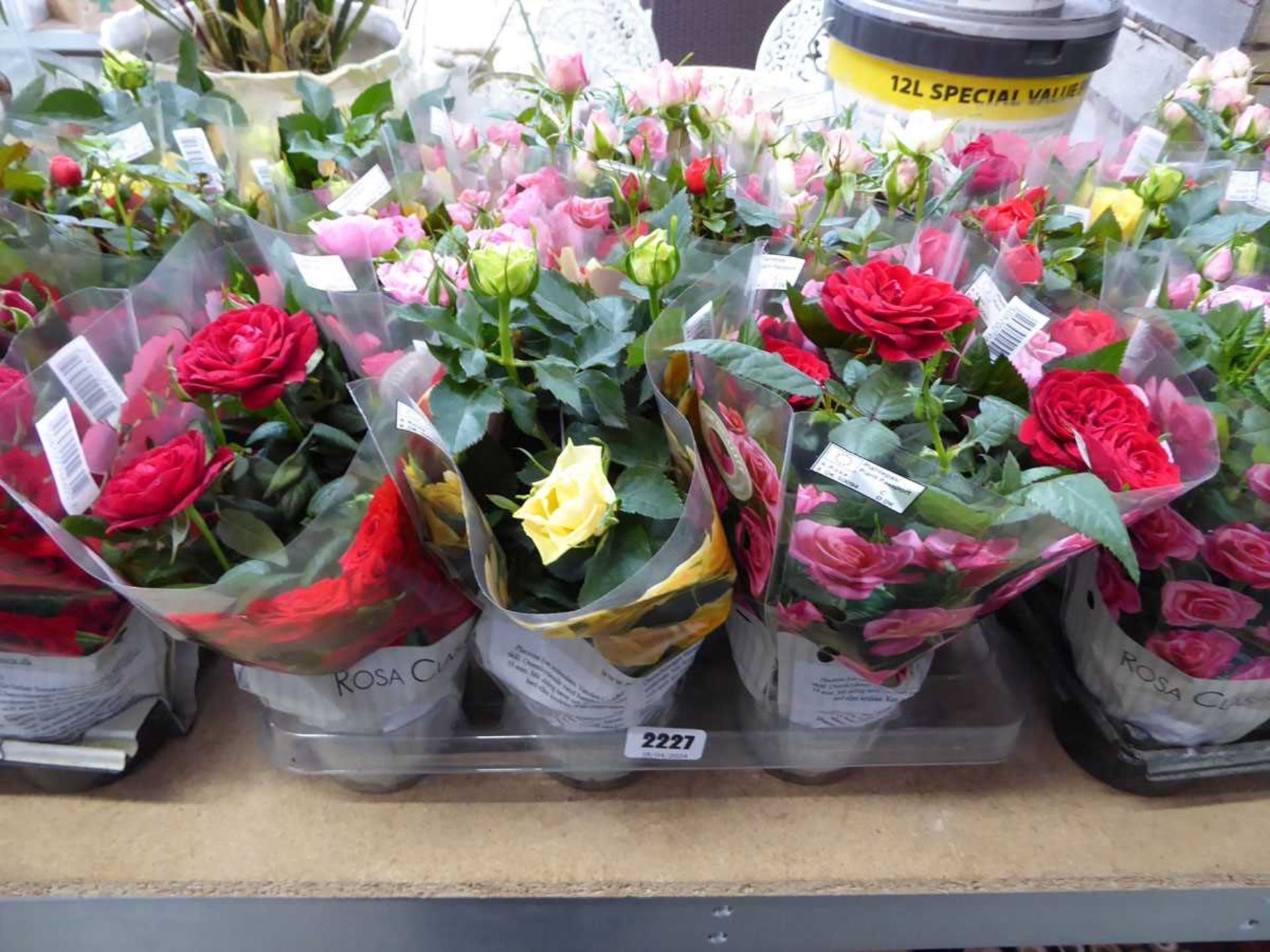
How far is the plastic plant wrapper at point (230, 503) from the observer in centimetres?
52

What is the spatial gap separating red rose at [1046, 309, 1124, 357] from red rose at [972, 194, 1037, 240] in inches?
5.8

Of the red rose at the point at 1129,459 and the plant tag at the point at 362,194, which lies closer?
the red rose at the point at 1129,459

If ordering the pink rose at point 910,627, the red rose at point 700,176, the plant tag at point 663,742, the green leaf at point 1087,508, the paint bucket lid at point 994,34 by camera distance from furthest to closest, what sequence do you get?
the paint bucket lid at point 994,34, the red rose at point 700,176, the plant tag at point 663,742, the pink rose at point 910,627, the green leaf at point 1087,508

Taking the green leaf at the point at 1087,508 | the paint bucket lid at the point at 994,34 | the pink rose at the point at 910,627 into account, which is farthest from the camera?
the paint bucket lid at the point at 994,34

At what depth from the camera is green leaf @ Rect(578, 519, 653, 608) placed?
525mm

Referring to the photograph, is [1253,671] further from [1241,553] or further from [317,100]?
[317,100]

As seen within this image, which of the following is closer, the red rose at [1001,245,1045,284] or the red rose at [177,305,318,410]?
the red rose at [177,305,318,410]

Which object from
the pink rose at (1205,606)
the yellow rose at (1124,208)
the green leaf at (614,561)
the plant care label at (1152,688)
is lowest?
the plant care label at (1152,688)

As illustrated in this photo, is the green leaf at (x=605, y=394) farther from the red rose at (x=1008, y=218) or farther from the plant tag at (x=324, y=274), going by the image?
the red rose at (x=1008, y=218)

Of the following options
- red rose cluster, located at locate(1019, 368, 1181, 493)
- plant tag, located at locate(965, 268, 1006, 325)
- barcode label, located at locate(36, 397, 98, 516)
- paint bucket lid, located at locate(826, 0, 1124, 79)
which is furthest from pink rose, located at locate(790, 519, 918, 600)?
paint bucket lid, located at locate(826, 0, 1124, 79)

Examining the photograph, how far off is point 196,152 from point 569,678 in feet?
1.94

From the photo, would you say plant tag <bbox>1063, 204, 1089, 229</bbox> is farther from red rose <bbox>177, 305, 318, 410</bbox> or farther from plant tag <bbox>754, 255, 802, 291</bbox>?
red rose <bbox>177, 305, 318, 410</bbox>

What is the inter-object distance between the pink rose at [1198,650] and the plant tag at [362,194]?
27.1 inches

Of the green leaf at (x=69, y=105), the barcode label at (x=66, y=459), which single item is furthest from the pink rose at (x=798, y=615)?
the green leaf at (x=69, y=105)
